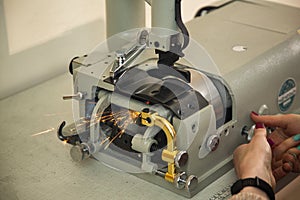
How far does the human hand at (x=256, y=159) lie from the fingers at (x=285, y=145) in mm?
67

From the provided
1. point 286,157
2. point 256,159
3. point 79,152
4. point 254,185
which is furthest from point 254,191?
point 79,152

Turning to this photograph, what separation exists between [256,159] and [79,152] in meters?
0.51

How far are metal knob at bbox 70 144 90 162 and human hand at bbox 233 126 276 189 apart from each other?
1.44ft

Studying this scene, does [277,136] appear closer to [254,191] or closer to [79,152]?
[254,191]

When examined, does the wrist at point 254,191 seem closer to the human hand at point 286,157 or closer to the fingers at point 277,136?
the human hand at point 286,157

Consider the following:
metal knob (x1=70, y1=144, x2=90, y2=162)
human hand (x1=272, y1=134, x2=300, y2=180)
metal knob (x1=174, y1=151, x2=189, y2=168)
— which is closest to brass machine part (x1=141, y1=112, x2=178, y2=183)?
metal knob (x1=174, y1=151, x2=189, y2=168)

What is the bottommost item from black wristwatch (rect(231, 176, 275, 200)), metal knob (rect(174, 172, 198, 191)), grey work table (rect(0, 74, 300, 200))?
grey work table (rect(0, 74, 300, 200))

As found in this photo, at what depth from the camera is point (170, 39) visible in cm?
176

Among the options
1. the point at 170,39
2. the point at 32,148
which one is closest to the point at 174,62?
the point at 170,39

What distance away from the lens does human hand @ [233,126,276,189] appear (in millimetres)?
1831

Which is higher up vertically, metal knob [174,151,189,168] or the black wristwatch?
metal knob [174,151,189,168]

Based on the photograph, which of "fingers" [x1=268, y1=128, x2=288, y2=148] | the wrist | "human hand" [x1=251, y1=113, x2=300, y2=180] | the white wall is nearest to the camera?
the wrist

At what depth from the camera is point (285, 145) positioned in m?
1.99

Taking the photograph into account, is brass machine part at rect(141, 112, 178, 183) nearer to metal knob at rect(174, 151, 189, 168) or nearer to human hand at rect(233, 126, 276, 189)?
metal knob at rect(174, 151, 189, 168)
